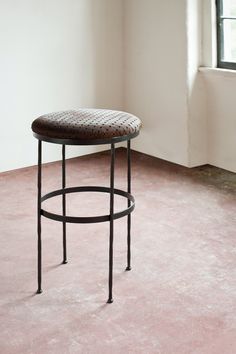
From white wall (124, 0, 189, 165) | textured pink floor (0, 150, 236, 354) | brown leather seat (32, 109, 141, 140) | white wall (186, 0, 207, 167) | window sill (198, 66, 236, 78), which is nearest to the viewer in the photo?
textured pink floor (0, 150, 236, 354)

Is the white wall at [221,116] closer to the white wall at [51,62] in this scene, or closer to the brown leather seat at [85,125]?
the white wall at [51,62]

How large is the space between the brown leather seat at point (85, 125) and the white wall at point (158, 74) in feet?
6.76

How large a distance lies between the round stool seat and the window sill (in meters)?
1.91

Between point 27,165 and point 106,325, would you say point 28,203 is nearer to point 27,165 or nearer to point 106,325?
point 27,165

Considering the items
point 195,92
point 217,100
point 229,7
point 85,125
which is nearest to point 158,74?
point 195,92

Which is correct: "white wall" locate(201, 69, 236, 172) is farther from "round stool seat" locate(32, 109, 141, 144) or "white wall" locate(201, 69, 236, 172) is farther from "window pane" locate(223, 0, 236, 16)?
"round stool seat" locate(32, 109, 141, 144)

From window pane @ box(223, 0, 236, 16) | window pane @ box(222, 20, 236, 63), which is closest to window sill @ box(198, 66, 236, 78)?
window pane @ box(222, 20, 236, 63)

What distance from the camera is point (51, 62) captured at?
4750mm

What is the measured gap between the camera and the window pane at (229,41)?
14.6 feet

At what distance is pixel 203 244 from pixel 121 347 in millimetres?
1126

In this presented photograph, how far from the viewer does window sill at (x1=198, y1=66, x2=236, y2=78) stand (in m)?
4.36

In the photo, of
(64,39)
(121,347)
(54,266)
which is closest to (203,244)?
(54,266)

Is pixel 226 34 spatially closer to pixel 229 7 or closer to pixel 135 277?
pixel 229 7

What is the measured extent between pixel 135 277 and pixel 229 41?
Answer: 2.34 metres
